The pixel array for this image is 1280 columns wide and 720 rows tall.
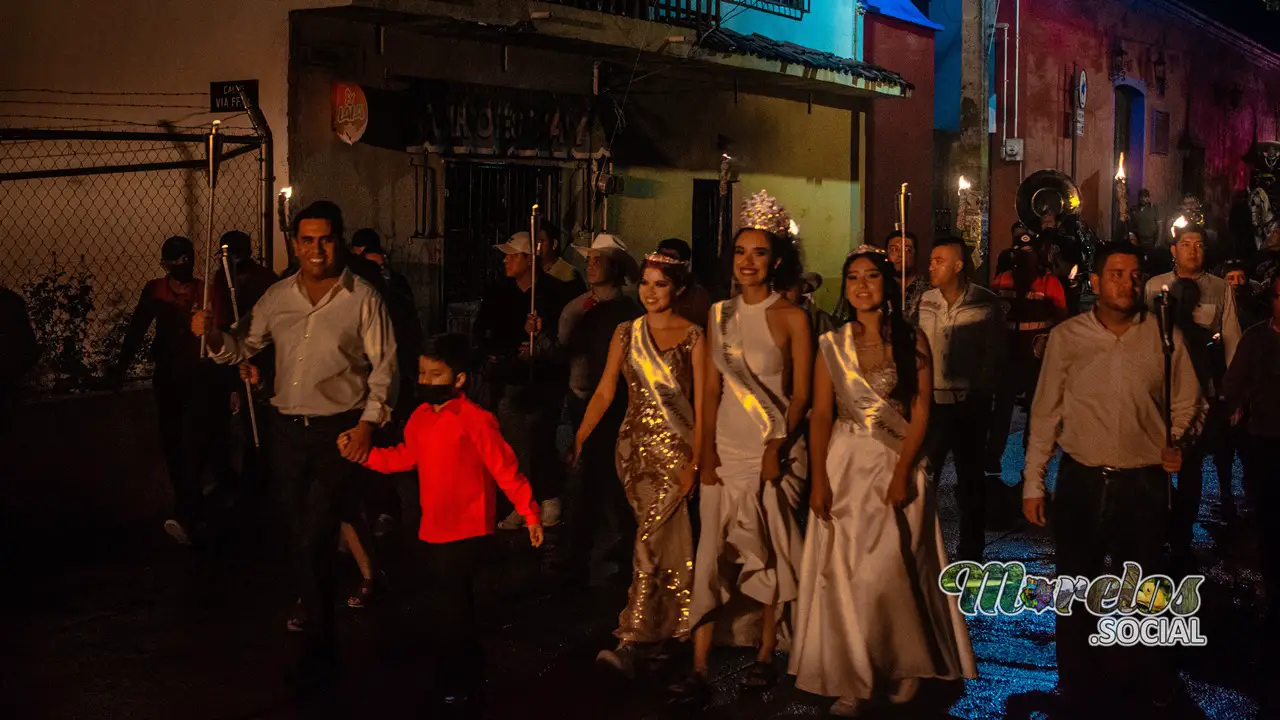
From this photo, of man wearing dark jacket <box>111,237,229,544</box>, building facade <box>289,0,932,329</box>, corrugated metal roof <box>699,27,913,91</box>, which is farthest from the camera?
corrugated metal roof <box>699,27,913,91</box>

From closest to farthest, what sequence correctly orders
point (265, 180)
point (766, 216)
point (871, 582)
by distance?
point (871, 582) → point (766, 216) → point (265, 180)

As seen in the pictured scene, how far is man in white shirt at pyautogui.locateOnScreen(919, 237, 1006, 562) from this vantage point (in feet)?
27.2

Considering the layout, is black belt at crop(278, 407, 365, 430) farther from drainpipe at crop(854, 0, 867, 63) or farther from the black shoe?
drainpipe at crop(854, 0, 867, 63)

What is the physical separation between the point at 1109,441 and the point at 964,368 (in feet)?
8.24

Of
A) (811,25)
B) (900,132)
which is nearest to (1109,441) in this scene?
(811,25)

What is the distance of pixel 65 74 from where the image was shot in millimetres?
12812

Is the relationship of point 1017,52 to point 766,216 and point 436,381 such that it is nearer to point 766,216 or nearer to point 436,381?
point 766,216

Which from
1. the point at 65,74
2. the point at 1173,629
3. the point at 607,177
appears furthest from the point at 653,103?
the point at 1173,629

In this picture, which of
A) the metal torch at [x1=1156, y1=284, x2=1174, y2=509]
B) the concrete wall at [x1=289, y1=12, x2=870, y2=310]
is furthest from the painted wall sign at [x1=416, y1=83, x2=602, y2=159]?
the metal torch at [x1=1156, y1=284, x2=1174, y2=509]

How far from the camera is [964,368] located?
27.3ft

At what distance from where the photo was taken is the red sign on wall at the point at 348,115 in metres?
12.2

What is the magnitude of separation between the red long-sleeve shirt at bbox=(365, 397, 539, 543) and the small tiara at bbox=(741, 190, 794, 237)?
1417mm

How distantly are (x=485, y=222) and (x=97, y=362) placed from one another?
13.7ft

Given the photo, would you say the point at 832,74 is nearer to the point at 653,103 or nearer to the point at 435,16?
the point at 653,103
